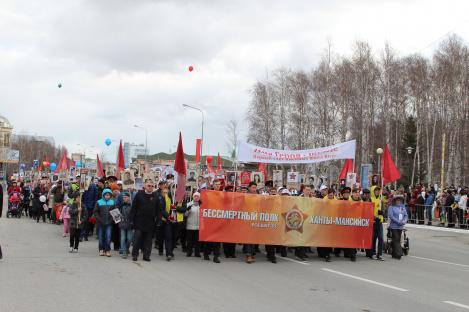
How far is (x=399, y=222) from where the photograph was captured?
560 inches

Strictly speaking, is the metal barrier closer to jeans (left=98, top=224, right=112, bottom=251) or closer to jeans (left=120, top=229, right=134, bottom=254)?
jeans (left=120, top=229, right=134, bottom=254)

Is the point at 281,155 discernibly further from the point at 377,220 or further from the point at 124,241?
the point at 124,241

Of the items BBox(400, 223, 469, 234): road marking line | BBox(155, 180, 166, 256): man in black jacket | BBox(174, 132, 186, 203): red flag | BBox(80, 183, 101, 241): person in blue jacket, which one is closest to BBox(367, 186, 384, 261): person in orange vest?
BBox(174, 132, 186, 203): red flag

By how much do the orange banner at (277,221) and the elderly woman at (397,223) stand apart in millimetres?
1053

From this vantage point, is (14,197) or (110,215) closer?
(110,215)

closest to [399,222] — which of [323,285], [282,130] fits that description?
[323,285]

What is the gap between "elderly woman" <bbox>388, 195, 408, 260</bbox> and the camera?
46.5 feet

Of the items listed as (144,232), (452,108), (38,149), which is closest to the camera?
(144,232)

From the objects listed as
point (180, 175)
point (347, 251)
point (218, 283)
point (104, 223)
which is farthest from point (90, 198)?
point (218, 283)

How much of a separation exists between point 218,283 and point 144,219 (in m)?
3.38

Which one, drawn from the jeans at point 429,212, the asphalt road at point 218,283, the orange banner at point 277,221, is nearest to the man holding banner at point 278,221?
the orange banner at point 277,221

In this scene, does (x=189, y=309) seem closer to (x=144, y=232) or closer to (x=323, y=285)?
(x=323, y=285)

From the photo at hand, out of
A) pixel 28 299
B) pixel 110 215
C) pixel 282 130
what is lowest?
pixel 28 299

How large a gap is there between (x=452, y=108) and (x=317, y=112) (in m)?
11.8
